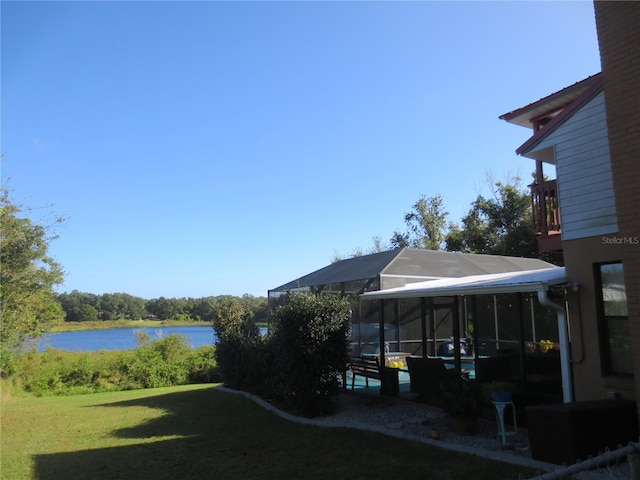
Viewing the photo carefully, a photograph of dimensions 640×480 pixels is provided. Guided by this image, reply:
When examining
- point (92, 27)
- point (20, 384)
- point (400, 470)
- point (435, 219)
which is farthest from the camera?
point (435, 219)

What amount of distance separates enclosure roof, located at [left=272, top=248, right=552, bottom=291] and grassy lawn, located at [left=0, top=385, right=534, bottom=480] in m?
4.93

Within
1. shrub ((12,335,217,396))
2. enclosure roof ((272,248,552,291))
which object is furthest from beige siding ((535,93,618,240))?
shrub ((12,335,217,396))

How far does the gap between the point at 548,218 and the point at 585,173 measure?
1486 mm

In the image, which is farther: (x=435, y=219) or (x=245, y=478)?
(x=435, y=219)

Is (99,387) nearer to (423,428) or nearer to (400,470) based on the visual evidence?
(423,428)

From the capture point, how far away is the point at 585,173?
6.94 metres

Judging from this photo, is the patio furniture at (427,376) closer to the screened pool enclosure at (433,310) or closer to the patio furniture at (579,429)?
the screened pool enclosure at (433,310)

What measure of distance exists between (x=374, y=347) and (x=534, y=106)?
293 inches

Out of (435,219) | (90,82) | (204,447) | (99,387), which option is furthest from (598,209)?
(435,219)

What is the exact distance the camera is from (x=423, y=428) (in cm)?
758

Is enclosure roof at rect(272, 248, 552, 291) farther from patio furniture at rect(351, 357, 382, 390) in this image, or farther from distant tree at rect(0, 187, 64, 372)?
distant tree at rect(0, 187, 64, 372)

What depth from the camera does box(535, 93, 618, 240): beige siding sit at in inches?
258

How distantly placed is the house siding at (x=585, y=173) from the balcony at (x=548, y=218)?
0.96 metres

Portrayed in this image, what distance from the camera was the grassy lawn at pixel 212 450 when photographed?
560 centimetres
